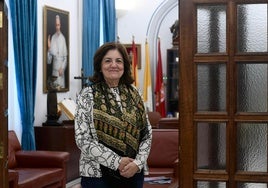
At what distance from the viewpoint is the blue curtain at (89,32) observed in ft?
27.8

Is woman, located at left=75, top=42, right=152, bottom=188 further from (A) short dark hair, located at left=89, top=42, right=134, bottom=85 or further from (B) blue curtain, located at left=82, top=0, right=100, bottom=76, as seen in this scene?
(B) blue curtain, located at left=82, top=0, right=100, bottom=76

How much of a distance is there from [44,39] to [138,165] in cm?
472

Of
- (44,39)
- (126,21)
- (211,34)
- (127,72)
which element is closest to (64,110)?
(44,39)

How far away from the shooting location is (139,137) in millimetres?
2914

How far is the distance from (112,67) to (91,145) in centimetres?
48

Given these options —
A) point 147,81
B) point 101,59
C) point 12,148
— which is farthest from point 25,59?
point 147,81

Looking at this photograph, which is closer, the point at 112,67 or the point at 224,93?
the point at 224,93

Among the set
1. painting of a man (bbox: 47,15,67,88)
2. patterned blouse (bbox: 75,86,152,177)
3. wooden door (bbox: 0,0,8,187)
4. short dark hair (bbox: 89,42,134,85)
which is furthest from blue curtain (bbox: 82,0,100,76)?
patterned blouse (bbox: 75,86,152,177)

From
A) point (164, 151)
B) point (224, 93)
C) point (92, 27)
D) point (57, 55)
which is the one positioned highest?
point (92, 27)

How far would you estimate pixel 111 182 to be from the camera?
281cm

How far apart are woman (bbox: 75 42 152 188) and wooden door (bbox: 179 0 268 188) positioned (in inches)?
16.5

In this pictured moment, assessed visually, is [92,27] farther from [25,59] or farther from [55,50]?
[25,59]

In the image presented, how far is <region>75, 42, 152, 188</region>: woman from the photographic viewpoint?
9.09ft

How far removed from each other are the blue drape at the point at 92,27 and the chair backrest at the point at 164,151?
3147 mm
